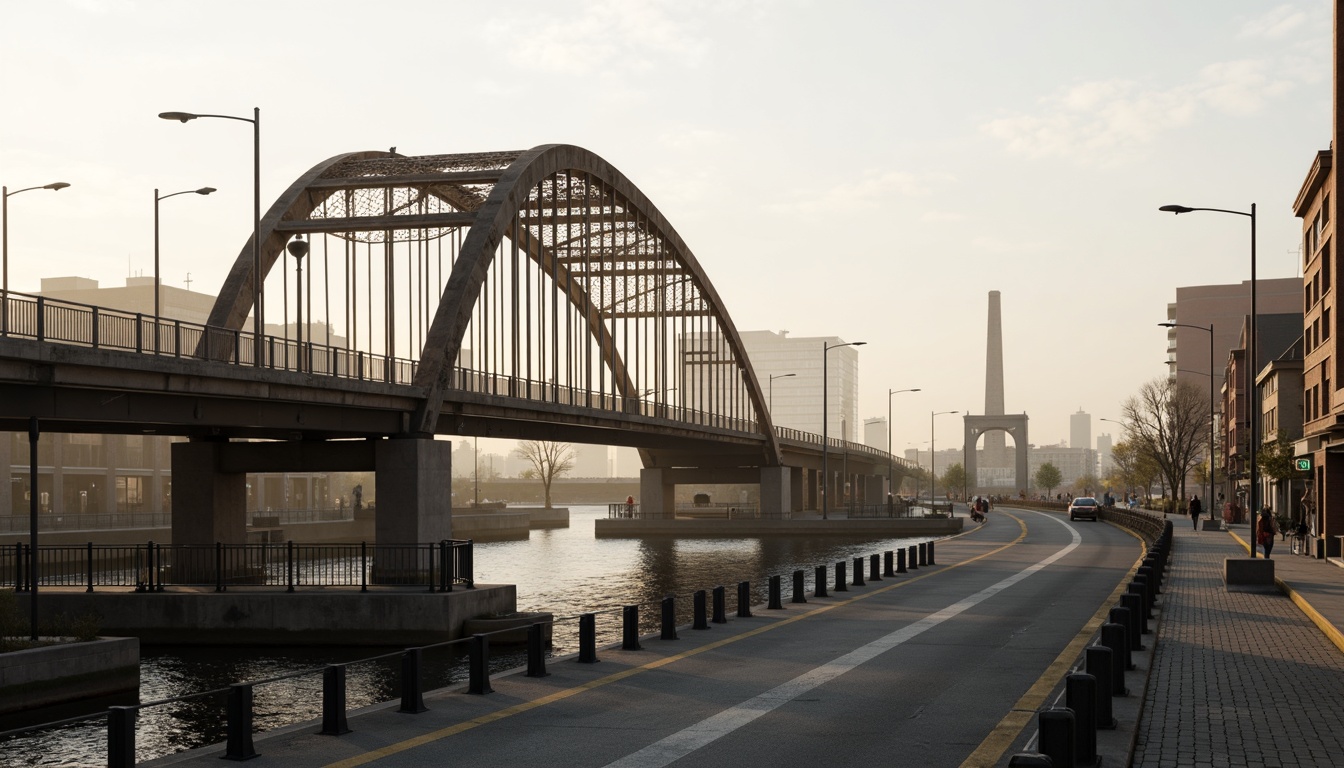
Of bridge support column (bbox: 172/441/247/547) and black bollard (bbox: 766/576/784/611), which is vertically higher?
bridge support column (bbox: 172/441/247/547)

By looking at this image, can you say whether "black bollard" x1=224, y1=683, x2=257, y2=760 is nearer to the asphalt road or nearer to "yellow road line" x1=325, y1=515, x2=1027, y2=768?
the asphalt road

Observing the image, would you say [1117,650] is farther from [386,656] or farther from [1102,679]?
[386,656]

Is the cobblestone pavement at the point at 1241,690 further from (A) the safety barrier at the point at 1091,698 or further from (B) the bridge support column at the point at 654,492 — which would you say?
(B) the bridge support column at the point at 654,492

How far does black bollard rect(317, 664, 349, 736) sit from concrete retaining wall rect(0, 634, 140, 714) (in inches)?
365

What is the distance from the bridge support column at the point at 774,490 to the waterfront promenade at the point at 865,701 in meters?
67.0

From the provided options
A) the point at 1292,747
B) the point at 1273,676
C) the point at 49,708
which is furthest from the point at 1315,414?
the point at 49,708

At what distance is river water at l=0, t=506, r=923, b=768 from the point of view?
19625mm

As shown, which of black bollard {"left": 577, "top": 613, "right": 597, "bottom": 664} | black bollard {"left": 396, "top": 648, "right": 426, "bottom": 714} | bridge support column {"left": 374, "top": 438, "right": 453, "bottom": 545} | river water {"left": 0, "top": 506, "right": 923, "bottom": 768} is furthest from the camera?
bridge support column {"left": 374, "top": 438, "right": 453, "bottom": 545}

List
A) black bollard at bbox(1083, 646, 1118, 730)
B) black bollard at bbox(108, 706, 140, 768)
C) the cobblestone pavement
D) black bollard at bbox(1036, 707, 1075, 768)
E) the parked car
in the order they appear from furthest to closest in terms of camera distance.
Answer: the parked car
black bollard at bbox(1083, 646, 1118, 730)
the cobblestone pavement
black bollard at bbox(108, 706, 140, 768)
black bollard at bbox(1036, 707, 1075, 768)

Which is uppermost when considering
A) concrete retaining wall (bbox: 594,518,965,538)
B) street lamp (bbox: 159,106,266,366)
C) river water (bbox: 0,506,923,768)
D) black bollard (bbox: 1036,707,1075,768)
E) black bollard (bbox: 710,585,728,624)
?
street lamp (bbox: 159,106,266,366)

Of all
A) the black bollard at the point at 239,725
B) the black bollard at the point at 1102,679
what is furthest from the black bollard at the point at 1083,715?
the black bollard at the point at 239,725

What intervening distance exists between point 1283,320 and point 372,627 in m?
89.2

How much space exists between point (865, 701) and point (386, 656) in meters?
6.10

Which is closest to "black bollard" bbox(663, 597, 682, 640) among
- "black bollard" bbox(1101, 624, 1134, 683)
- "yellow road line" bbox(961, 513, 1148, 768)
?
"yellow road line" bbox(961, 513, 1148, 768)
